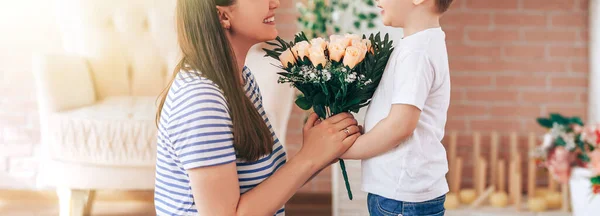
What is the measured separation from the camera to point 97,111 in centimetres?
235

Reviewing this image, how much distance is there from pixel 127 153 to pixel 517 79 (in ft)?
5.87

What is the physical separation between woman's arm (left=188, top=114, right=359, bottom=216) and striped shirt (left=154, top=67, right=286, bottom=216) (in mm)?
29

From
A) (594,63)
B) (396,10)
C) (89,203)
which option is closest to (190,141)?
(396,10)

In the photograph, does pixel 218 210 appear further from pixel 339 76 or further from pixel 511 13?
pixel 511 13

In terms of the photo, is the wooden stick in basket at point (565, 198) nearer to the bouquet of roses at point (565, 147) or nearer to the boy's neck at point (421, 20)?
the bouquet of roses at point (565, 147)

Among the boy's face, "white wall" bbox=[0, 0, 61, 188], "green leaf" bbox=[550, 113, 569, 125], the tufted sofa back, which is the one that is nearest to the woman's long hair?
the boy's face

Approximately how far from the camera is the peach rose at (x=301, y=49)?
1.23m

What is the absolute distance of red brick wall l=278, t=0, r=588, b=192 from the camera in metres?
2.89

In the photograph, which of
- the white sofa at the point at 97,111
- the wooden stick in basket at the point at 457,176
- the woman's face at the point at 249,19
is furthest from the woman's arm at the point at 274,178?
the wooden stick in basket at the point at 457,176

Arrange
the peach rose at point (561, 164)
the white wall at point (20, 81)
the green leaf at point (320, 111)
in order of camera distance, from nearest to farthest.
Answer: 1. the green leaf at point (320, 111)
2. the peach rose at point (561, 164)
3. the white wall at point (20, 81)

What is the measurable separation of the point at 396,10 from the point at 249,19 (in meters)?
0.31

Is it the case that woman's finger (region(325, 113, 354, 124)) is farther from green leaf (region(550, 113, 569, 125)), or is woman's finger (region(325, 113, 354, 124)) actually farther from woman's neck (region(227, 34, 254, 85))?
green leaf (region(550, 113, 569, 125))

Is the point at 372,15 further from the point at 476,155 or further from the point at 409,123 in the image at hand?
the point at 409,123

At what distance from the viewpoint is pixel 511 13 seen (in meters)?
2.91
